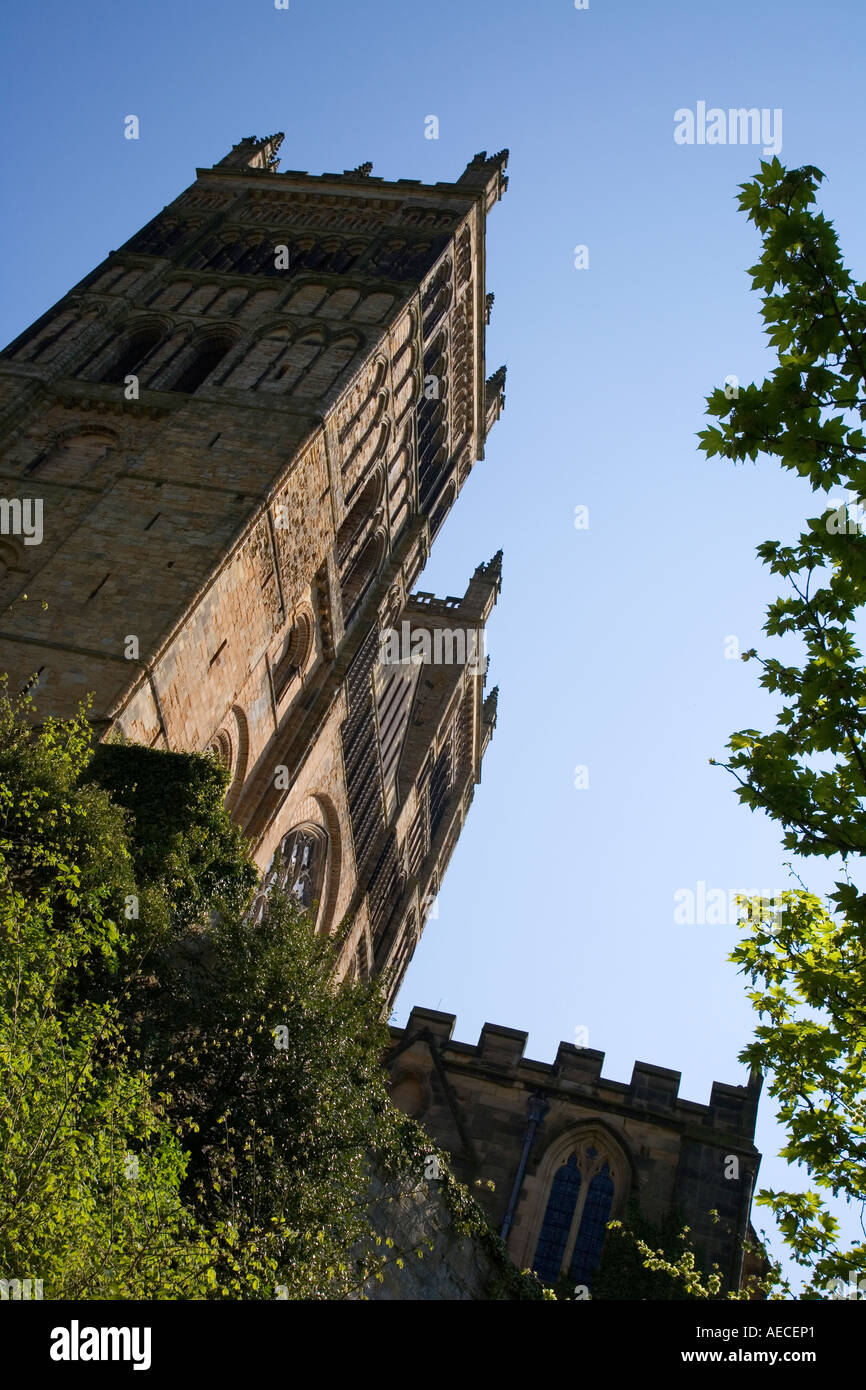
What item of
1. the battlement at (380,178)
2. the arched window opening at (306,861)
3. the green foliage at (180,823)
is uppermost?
the battlement at (380,178)

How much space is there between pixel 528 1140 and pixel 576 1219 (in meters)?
1.61

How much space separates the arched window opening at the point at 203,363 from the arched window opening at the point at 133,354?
1164 millimetres

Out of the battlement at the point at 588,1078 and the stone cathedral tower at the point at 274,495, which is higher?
the stone cathedral tower at the point at 274,495

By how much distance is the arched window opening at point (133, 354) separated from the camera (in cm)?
2997

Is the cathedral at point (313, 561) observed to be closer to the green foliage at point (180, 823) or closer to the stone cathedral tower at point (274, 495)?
the stone cathedral tower at point (274, 495)

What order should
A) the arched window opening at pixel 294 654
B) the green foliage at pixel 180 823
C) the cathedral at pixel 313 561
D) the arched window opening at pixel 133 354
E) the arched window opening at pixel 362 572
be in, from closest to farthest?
1. the green foliage at pixel 180 823
2. the cathedral at pixel 313 561
3. the arched window opening at pixel 294 654
4. the arched window opening at pixel 133 354
5. the arched window opening at pixel 362 572

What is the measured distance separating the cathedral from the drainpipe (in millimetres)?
47

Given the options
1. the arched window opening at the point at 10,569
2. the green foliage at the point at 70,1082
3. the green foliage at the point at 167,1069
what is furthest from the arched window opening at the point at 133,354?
the green foliage at the point at 70,1082

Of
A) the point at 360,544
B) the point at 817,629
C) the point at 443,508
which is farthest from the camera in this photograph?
the point at 443,508

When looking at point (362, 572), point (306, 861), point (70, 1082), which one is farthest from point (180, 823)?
point (362, 572)

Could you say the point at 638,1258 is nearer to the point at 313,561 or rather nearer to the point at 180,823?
the point at 180,823

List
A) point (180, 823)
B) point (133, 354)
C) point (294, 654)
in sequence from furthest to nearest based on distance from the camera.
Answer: point (133, 354), point (294, 654), point (180, 823)

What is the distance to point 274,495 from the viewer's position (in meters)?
23.6

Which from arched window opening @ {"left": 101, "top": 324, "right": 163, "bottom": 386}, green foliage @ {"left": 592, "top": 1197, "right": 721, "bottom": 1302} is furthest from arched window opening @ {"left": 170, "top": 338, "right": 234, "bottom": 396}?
green foliage @ {"left": 592, "top": 1197, "right": 721, "bottom": 1302}
